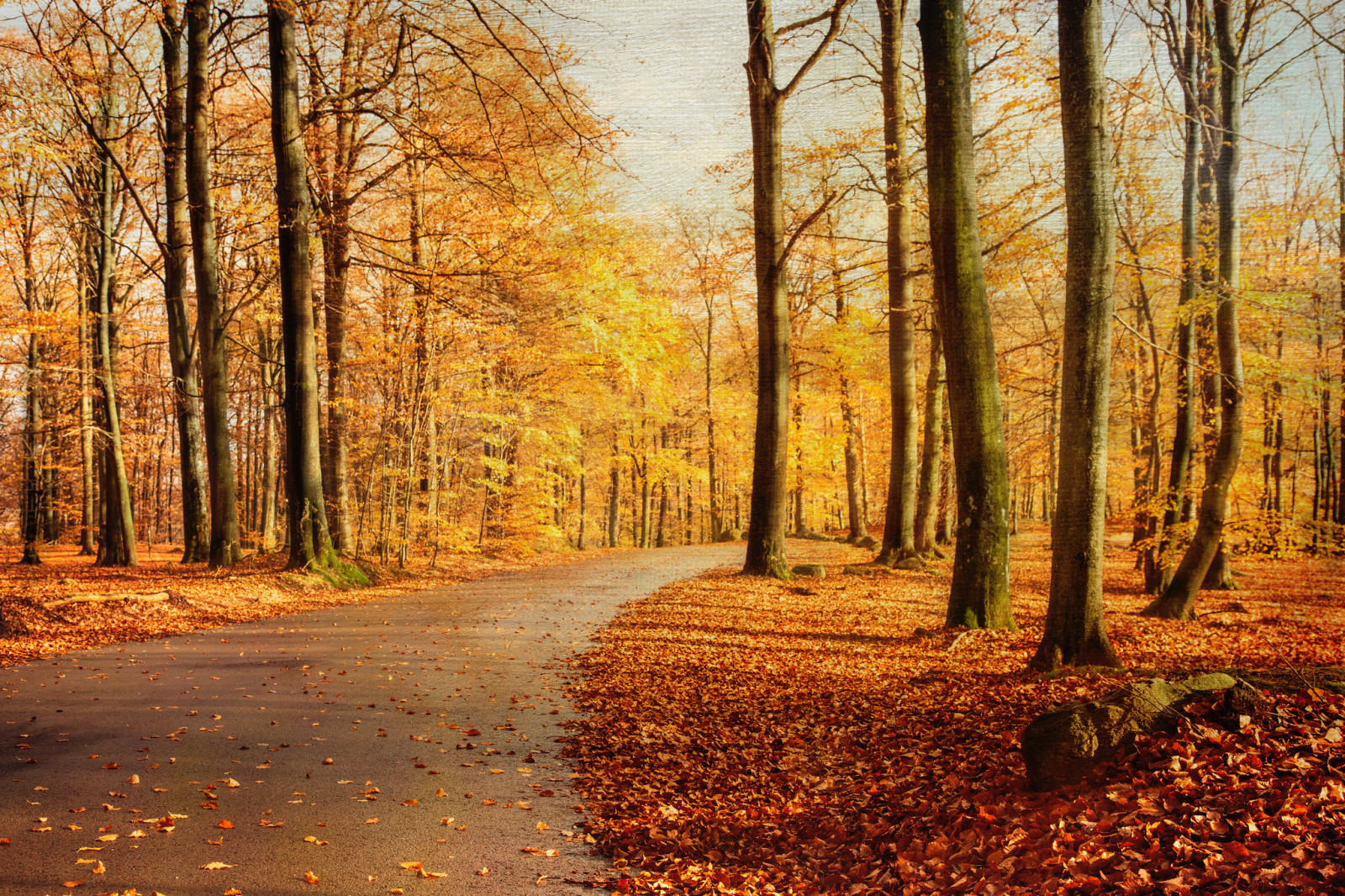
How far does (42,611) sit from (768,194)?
12.1 m

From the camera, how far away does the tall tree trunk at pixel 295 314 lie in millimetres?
11867

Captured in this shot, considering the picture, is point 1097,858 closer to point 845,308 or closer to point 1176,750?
point 1176,750

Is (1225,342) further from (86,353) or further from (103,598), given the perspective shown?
(86,353)

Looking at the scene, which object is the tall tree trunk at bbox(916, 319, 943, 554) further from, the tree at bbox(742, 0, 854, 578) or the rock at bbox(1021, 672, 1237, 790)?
the rock at bbox(1021, 672, 1237, 790)

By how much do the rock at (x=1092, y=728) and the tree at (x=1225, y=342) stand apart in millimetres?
6347

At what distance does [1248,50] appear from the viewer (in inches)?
387

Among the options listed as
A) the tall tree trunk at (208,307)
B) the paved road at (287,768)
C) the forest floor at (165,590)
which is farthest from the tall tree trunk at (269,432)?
the paved road at (287,768)

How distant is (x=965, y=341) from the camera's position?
7.90 m

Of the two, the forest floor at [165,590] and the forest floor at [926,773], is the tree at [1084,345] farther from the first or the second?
the forest floor at [165,590]

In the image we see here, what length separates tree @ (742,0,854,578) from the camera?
13016mm

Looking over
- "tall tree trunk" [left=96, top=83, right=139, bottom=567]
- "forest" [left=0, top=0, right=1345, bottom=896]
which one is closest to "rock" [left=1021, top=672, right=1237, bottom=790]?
"forest" [left=0, top=0, right=1345, bottom=896]

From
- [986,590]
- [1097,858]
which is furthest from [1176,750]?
[986,590]

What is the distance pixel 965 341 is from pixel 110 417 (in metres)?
17.3

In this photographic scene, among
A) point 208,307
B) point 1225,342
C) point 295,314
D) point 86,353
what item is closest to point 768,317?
point 1225,342
